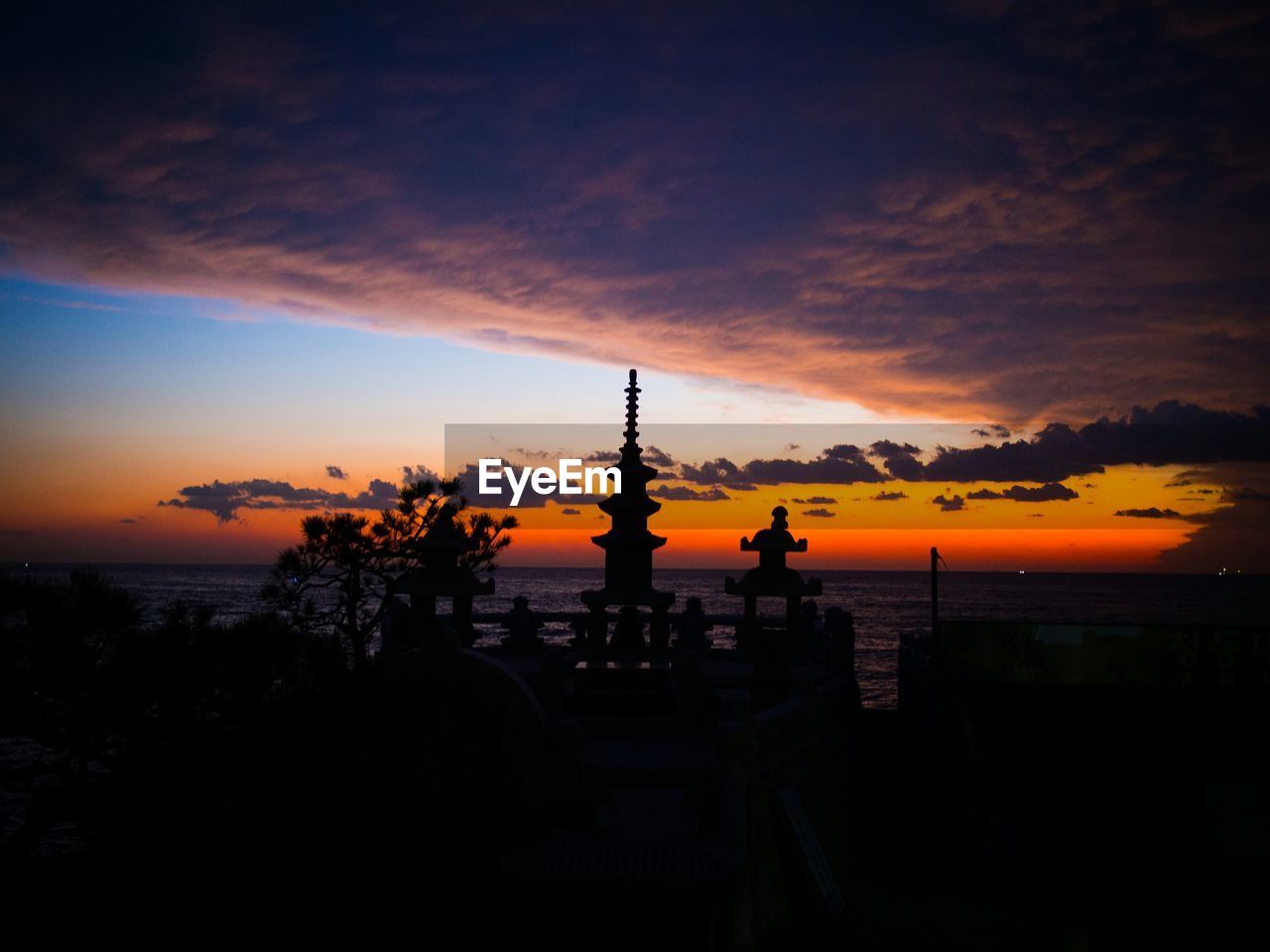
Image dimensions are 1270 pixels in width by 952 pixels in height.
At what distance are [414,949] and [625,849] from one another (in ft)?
9.29

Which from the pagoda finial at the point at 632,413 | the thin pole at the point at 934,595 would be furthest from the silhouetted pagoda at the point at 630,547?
the thin pole at the point at 934,595

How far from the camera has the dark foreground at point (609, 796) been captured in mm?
10086

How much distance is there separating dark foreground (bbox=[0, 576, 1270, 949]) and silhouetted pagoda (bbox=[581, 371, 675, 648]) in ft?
11.1

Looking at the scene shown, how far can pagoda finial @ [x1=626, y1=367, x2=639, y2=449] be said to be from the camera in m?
26.3

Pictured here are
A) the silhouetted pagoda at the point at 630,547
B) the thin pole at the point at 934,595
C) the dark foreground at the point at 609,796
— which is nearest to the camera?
the dark foreground at the point at 609,796

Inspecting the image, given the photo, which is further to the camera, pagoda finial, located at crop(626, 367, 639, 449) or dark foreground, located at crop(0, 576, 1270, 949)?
pagoda finial, located at crop(626, 367, 639, 449)

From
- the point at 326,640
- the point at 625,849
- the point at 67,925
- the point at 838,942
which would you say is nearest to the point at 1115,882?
the point at 838,942

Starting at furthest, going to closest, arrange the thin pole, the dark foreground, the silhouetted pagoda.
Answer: the silhouetted pagoda → the thin pole → the dark foreground

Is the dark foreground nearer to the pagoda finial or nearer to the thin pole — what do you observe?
the thin pole

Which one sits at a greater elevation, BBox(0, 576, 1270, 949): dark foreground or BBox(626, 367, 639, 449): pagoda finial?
BBox(626, 367, 639, 449): pagoda finial

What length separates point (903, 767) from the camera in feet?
67.6

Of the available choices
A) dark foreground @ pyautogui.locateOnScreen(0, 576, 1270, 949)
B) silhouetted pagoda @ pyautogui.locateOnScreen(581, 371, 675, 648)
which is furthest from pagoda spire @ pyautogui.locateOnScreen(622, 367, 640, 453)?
dark foreground @ pyautogui.locateOnScreen(0, 576, 1270, 949)

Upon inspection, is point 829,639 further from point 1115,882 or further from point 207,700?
point 207,700

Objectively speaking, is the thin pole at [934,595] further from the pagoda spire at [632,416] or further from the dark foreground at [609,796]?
the pagoda spire at [632,416]
